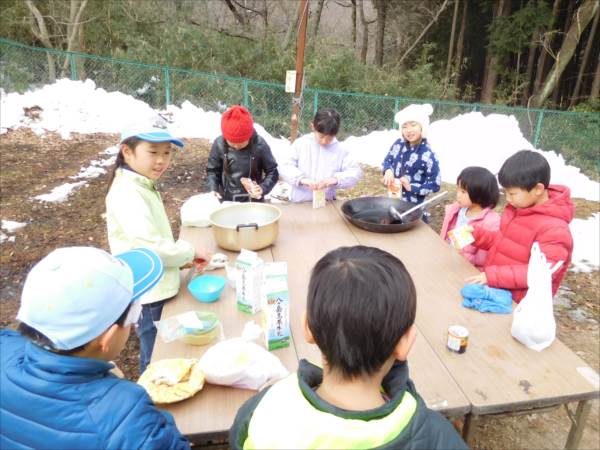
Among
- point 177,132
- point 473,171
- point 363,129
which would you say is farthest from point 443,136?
point 473,171

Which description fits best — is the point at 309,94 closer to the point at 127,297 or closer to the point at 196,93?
the point at 196,93

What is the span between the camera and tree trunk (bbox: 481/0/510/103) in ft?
41.2

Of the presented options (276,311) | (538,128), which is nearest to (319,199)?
(276,311)

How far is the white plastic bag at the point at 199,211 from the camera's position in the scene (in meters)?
2.95

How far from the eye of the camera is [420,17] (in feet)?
48.5

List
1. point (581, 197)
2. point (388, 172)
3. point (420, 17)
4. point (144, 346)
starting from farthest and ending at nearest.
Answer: point (420, 17) < point (581, 197) < point (388, 172) < point (144, 346)

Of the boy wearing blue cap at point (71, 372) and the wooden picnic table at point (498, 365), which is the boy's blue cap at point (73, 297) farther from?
the wooden picnic table at point (498, 365)

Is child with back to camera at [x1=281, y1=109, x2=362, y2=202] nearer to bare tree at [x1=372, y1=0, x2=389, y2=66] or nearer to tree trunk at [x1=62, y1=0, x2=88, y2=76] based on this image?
tree trunk at [x1=62, y1=0, x2=88, y2=76]

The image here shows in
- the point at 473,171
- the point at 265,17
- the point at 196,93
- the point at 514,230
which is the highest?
the point at 265,17

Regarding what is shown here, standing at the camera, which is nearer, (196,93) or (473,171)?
(473,171)

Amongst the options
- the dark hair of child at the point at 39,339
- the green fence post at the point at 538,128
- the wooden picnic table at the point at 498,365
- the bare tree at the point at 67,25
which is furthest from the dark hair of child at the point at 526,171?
the bare tree at the point at 67,25

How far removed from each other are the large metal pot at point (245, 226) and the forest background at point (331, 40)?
29.8 feet

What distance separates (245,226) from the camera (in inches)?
97.7

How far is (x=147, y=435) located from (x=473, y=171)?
2.43 meters
